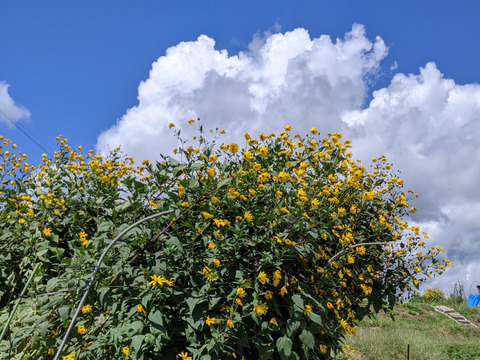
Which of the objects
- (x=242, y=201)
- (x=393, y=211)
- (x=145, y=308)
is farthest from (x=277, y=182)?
(x=393, y=211)

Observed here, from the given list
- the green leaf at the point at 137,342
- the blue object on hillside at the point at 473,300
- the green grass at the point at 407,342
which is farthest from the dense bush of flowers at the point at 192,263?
the blue object on hillside at the point at 473,300

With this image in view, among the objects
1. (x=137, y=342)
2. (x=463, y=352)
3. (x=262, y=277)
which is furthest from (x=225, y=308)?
(x=463, y=352)

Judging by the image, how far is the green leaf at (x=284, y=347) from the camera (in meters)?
2.86

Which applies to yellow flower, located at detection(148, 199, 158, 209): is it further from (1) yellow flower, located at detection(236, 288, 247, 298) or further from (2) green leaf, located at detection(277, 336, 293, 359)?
(2) green leaf, located at detection(277, 336, 293, 359)

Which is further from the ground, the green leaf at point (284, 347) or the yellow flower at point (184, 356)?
the green leaf at point (284, 347)

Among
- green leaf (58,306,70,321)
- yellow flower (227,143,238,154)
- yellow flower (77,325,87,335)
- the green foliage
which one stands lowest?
yellow flower (77,325,87,335)

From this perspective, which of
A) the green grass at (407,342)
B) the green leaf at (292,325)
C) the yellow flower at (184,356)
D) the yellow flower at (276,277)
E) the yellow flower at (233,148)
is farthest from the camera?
the green grass at (407,342)

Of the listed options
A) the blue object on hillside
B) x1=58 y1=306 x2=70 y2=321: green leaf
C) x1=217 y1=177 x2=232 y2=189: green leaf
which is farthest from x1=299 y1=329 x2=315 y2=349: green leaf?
the blue object on hillside

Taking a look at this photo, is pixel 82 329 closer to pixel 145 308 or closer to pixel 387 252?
pixel 145 308

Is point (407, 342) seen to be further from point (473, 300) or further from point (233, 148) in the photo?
point (473, 300)

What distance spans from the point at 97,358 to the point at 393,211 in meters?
3.36

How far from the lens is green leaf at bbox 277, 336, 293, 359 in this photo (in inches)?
112

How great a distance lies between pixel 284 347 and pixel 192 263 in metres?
0.84

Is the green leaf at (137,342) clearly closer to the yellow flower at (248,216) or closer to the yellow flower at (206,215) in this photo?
the yellow flower at (206,215)
